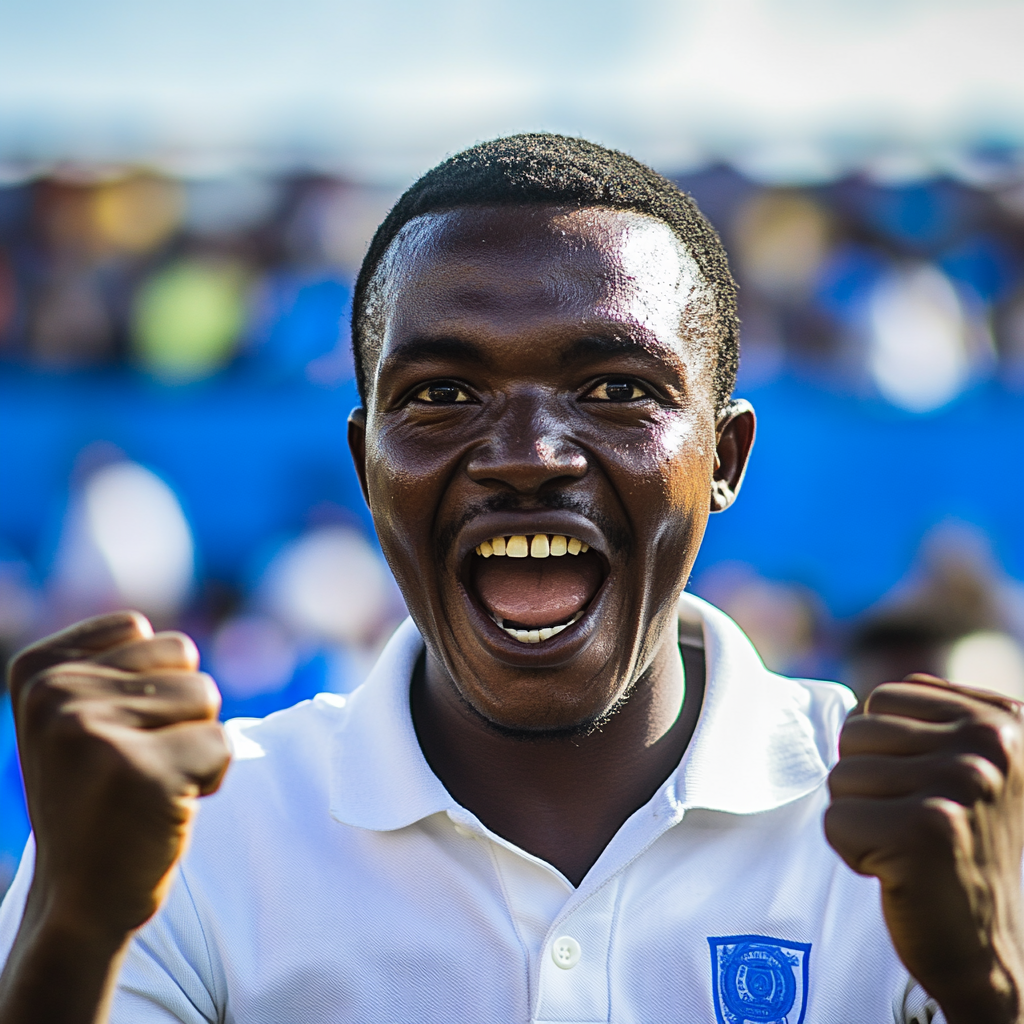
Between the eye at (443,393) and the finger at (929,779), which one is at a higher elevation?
the eye at (443,393)

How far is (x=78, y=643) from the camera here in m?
1.35

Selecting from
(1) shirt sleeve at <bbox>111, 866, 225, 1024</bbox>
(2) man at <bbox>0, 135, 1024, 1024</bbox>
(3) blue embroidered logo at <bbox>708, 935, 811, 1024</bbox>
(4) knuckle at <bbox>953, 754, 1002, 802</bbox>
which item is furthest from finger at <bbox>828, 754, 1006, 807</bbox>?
(1) shirt sleeve at <bbox>111, 866, 225, 1024</bbox>

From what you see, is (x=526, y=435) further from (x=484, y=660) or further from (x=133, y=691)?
(x=133, y=691)

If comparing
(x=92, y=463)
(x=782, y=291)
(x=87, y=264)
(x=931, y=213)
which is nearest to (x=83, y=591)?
(x=92, y=463)

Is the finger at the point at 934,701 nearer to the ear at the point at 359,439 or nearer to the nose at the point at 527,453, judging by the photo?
the nose at the point at 527,453

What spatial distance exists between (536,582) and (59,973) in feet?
2.63

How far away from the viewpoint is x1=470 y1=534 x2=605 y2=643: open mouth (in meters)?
1.73

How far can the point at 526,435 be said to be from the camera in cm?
167

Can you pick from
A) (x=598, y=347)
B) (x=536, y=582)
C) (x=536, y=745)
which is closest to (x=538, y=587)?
(x=536, y=582)

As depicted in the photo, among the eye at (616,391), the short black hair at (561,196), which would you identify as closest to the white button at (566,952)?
the eye at (616,391)

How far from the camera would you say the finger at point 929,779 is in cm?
132

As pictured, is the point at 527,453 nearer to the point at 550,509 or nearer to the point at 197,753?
the point at 550,509

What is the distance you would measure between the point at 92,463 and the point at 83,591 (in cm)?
54

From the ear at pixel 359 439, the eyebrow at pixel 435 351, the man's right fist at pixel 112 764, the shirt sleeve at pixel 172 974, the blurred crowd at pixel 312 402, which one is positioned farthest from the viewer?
the blurred crowd at pixel 312 402
